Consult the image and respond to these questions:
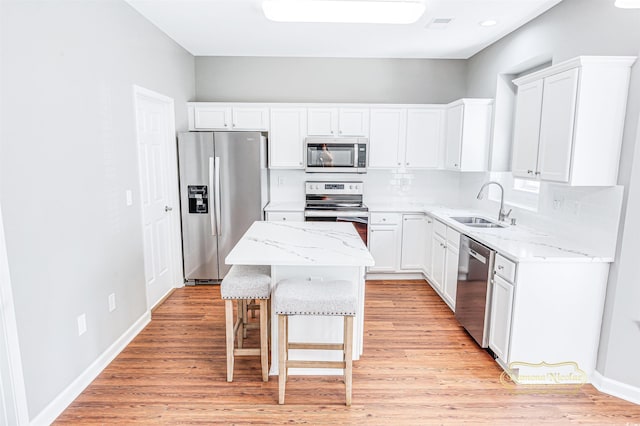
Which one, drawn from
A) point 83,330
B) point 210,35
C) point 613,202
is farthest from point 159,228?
point 613,202

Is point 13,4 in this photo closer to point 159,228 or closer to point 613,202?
point 159,228

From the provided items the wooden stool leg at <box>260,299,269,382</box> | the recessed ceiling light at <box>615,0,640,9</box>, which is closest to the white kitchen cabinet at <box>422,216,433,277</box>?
the wooden stool leg at <box>260,299,269,382</box>

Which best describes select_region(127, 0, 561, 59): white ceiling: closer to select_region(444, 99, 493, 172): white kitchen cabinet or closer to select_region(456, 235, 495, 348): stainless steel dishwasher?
select_region(444, 99, 493, 172): white kitchen cabinet

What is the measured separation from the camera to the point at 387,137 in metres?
4.55

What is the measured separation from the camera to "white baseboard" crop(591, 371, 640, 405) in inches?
89.0

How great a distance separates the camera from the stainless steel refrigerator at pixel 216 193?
13.3 ft

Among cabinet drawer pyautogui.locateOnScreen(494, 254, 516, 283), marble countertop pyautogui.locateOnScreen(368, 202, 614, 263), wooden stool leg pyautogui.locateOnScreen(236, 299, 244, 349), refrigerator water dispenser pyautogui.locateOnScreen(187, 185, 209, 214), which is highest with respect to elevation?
refrigerator water dispenser pyautogui.locateOnScreen(187, 185, 209, 214)

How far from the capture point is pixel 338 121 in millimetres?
4520

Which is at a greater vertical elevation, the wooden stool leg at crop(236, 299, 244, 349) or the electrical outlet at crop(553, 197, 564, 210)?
the electrical outlet at crop(553, 197, 564, 210)

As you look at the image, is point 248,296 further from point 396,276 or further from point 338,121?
point 338,121

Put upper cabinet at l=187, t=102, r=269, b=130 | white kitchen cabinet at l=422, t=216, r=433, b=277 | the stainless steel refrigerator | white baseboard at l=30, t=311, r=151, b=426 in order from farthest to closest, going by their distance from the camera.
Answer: upper cabinet at l=187, t=102, r=269, b=130 < white kitchen cabinet at l=422, t=216, r=433, b=277 < the stainless steel refrigerator < white baseboard at l=30, t=311, r=151, b=426

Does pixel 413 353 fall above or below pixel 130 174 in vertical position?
below

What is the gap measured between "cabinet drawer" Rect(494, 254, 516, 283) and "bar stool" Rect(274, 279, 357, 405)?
1.11 meters

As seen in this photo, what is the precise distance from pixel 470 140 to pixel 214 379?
11.4ft
